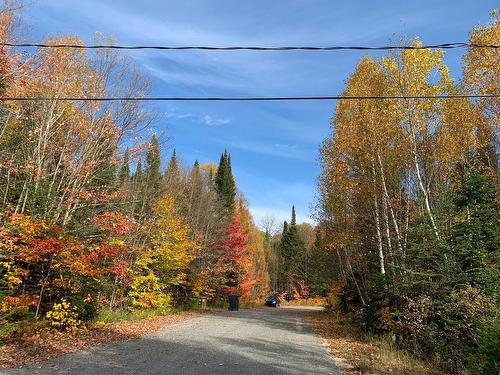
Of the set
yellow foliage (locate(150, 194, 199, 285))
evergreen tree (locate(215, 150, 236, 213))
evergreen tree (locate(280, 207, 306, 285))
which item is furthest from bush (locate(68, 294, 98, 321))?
evergreen tree (locate(280, 207, 306, 285))

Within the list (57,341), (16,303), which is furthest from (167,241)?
(16,303)

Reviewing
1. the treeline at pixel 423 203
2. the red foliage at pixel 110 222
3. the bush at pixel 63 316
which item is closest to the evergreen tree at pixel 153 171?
the red foliage at pixel 110 222

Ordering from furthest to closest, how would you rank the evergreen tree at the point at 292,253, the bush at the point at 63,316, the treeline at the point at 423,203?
1. the evergreen tree at the point at 292,253
2. the bush at the point at 63,316
3. the treeline at the point at 423,203

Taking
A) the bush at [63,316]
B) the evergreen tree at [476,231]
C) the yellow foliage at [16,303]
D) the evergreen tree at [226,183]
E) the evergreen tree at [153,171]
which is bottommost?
the bush at [63,316]

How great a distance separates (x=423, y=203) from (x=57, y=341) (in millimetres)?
12751

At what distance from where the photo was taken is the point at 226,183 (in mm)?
52000

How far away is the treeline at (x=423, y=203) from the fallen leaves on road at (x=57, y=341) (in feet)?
28.3

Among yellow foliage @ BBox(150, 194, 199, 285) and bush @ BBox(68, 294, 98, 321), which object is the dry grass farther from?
yellow foliage @ BBox(150, 194, 199, 285)

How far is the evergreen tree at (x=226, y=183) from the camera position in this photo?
49.3 metres

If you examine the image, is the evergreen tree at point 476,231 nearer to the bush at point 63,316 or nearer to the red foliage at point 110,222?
the red foliage at point 110,222

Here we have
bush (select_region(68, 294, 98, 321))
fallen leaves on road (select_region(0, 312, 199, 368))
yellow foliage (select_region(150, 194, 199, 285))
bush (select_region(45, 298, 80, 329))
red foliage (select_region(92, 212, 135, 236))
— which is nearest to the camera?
fallen leaves on road (select_region(0, 312, 199, 368))

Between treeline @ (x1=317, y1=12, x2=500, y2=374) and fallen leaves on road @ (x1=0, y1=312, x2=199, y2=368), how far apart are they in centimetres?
862

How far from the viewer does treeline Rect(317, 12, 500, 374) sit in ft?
36.0

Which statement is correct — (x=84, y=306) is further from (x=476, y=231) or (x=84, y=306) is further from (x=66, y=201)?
(x=476, y=231)
